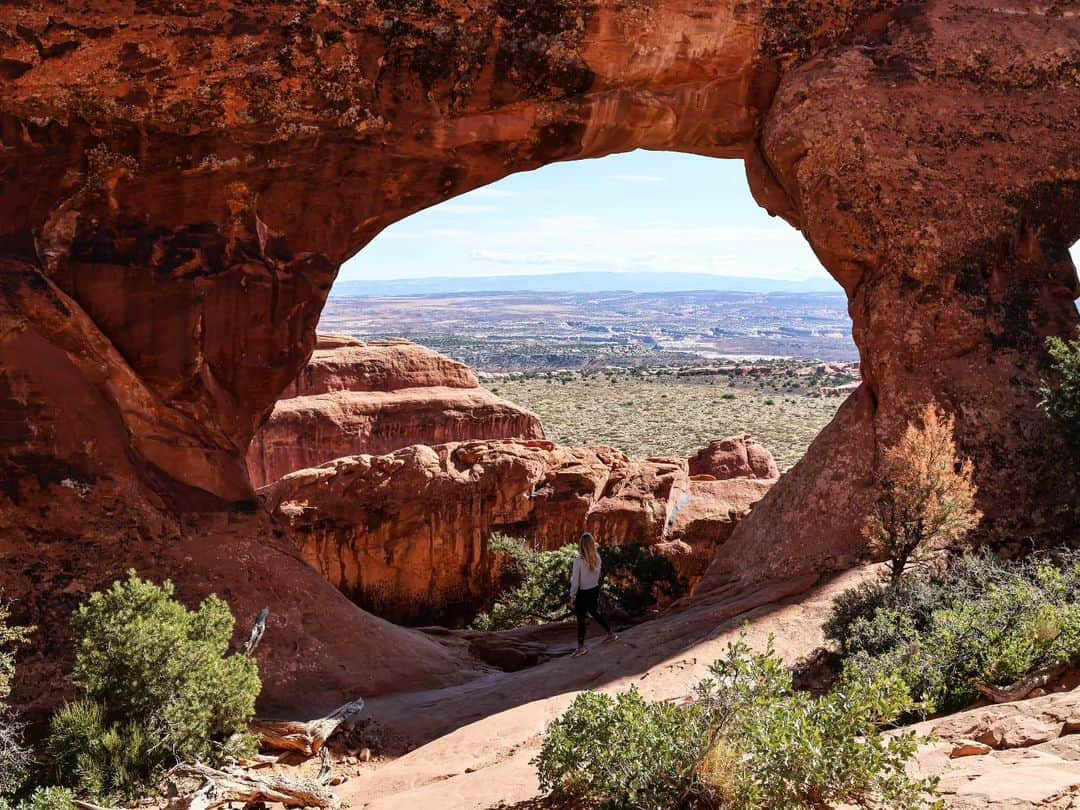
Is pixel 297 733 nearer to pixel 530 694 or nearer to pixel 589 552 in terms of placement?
pixel 530 694

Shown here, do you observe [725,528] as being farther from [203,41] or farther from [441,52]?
[203,41]

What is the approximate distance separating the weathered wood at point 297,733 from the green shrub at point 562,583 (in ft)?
22.7

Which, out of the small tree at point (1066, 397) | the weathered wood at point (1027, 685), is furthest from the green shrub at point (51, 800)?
the small tree at point (1066, 397)

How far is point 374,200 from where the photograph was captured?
1451 centimetres

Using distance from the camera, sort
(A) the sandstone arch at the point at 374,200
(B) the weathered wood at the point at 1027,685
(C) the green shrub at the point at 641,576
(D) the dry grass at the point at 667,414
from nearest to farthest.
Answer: (B) the weathered wood at the point at 1027,685 < (A) the sandstone arch at the point at 374,200 < (C) the green shrub at the point at 641,576 < (D) the dry grass at the point at 667,414

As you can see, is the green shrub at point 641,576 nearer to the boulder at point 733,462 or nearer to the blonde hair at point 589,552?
the blonde hair at point 589,552

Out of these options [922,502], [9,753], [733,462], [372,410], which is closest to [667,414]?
[372,410]

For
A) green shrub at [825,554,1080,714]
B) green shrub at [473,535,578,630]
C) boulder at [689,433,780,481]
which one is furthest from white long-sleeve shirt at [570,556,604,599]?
boulder at [689,433,780,481]

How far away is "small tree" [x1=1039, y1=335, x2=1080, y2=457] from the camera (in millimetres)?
11570

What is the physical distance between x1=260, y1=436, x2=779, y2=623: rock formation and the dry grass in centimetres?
1032

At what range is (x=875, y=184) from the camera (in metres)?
13.4

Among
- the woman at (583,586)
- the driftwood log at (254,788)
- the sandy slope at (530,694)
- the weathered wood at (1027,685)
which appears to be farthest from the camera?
the woman at (583,586)

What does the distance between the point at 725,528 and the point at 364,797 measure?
12.1m

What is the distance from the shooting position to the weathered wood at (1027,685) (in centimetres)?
698
